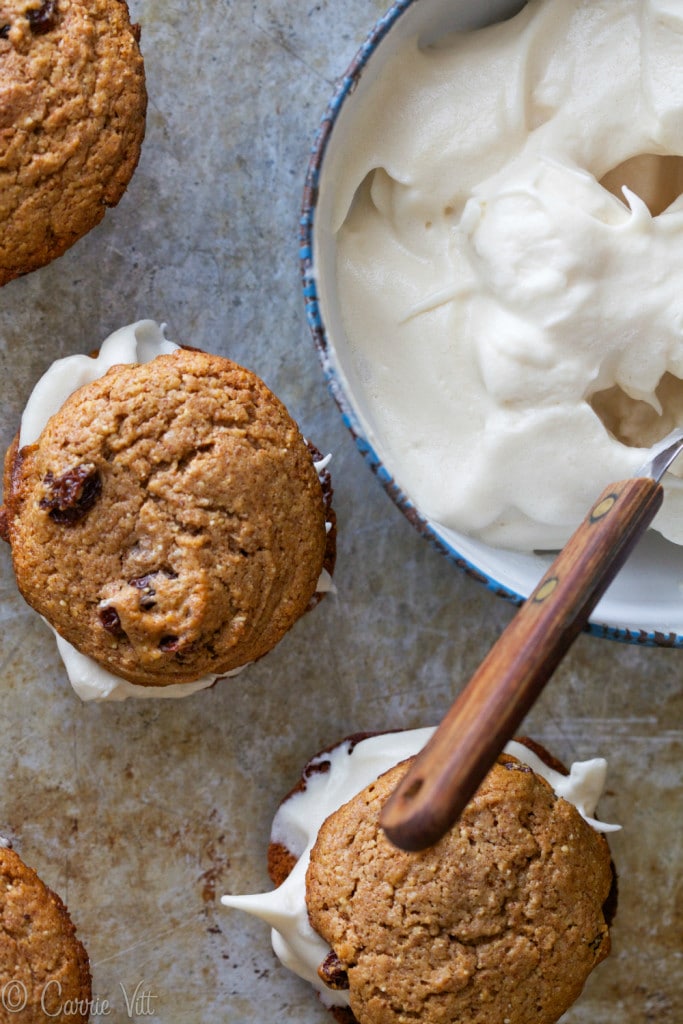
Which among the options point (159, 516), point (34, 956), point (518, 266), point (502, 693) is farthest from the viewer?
point (34, 956)

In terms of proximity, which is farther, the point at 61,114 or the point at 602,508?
the point at 61,114

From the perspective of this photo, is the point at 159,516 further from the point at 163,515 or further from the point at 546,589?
the point at 546,589

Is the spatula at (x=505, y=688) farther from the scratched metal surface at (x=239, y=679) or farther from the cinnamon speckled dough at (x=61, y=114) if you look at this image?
the cinnamon speckled dough at (x=61, y=114)

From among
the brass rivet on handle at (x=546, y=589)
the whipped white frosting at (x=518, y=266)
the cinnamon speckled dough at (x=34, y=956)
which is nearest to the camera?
the brass rivet on handle at (x=546, y=589)

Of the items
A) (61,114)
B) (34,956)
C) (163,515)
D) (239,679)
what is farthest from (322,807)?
(61,114)

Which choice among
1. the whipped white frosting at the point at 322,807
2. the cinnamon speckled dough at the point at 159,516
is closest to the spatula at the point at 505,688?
the cinnamon speckled dough at the point at 159,516

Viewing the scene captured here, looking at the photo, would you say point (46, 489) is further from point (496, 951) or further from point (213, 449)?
point (496, 951)
